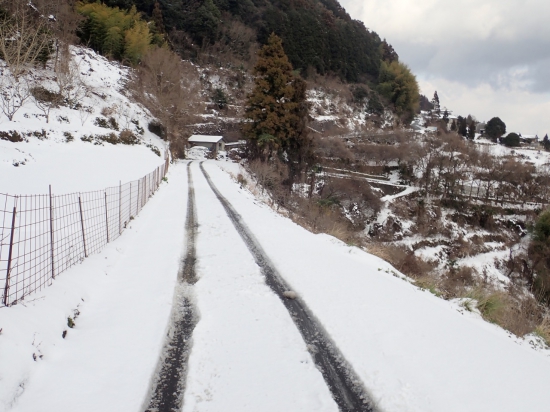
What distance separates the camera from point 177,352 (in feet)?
12.3

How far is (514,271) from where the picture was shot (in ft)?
85.8

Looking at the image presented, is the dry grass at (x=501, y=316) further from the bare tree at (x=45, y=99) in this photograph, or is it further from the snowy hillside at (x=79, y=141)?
the bare tree at (x=45, y=99)

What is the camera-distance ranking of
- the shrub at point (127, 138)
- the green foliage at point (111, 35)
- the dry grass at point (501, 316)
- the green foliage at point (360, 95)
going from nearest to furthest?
the dry grass at point (501, 316) → the shrub at point (127, 138) → the green foliage at point (111, 35) → the green foliage at point (360, 95)

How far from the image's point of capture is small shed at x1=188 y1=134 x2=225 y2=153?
42906 millimetres

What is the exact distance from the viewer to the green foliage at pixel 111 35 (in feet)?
138

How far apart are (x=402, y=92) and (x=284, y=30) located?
1170 inches

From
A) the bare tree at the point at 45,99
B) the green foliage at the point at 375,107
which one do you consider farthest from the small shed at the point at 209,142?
the green foliage at the point at 375,107

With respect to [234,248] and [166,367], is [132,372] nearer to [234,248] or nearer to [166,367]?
[166,367]

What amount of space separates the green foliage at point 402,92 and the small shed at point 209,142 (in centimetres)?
4489

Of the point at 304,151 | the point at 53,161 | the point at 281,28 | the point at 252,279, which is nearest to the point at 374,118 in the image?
the point at 281,28

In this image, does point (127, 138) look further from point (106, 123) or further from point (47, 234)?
point (47, 234)

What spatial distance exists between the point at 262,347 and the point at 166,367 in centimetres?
111

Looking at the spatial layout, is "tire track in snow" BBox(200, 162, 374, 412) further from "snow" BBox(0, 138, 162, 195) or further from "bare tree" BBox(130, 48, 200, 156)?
"bare tree" BBox(130, 48, 200, 156)

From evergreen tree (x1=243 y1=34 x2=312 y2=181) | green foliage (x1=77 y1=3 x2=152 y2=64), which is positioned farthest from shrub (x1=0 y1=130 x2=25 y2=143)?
green foliage (x1=77 y1=3 x2=152 y2=64)
